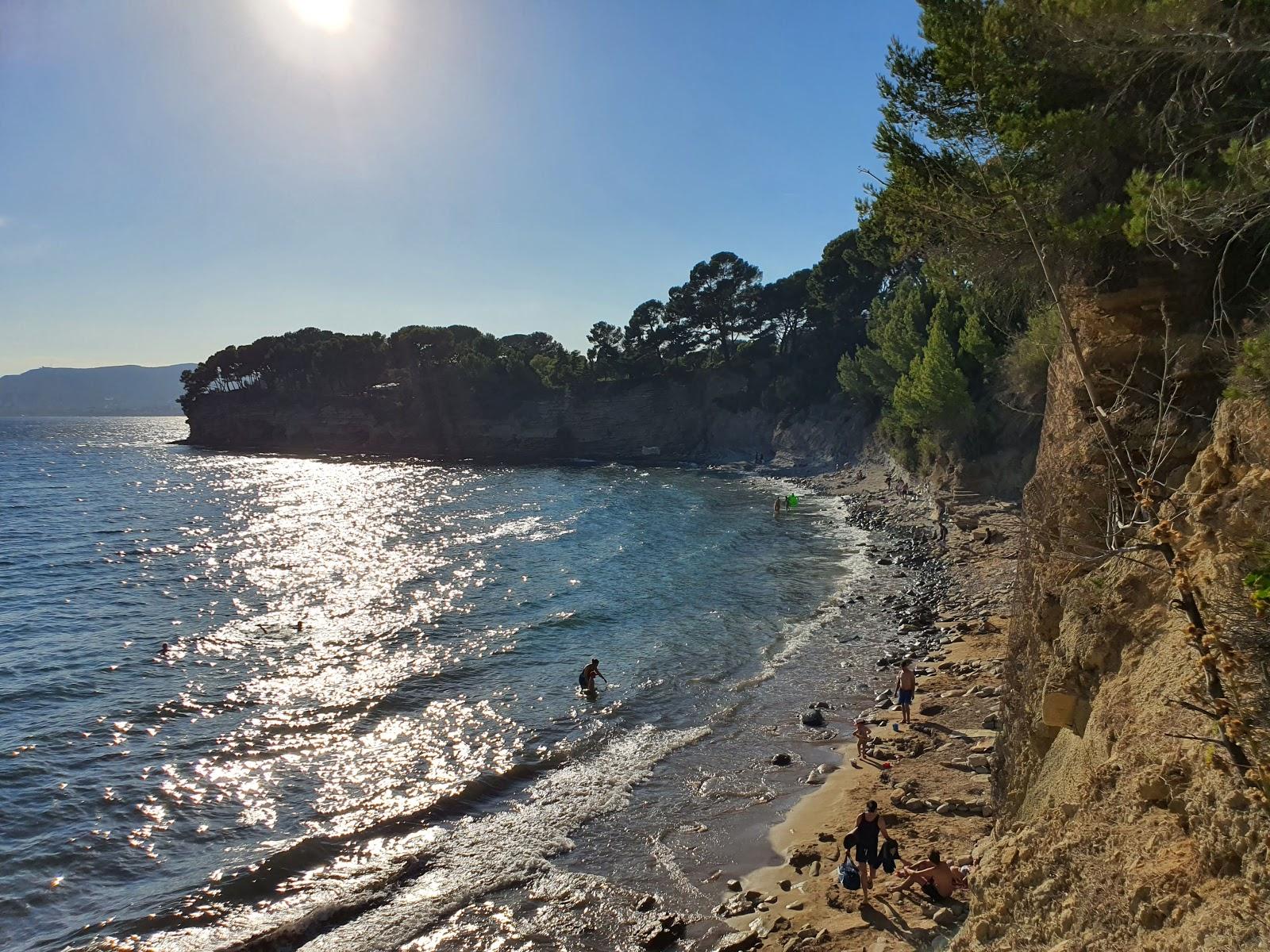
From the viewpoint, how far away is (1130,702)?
687cm

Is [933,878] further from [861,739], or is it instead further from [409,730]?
[409,730]

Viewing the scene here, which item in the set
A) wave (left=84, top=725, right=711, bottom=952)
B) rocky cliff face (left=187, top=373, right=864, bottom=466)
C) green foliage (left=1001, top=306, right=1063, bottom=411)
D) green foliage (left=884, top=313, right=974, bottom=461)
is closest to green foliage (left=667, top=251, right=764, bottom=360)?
rocky cliff face (left=187, top=373, right=864, bottom=466)

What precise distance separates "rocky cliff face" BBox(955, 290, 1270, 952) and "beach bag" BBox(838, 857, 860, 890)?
253 centimetres

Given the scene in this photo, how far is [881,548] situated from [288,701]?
27376 millimetres

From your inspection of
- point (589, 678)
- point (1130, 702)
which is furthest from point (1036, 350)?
point (589, 678)

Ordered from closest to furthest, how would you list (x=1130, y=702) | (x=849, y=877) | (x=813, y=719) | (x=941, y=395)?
(x=1130, y=702) < (x=849, y=877) < (x=813, y=719) < (x=941, y=395)

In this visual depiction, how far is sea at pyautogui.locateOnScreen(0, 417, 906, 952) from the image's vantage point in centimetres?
1233

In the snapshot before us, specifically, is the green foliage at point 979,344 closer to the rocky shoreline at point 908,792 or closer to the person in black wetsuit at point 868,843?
the rocky shoreline at point 908,792

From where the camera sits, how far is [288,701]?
2061cm

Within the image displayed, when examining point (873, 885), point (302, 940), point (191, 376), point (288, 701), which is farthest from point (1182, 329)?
point (191, 376)

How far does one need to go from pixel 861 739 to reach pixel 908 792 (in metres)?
2.51

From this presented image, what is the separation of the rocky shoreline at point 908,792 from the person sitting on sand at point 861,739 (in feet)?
0.71

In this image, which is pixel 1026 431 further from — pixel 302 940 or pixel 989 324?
pixel 302 940

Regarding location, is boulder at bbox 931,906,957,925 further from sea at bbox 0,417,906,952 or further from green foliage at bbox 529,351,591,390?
green foliage at bbox 529,351,591,390
